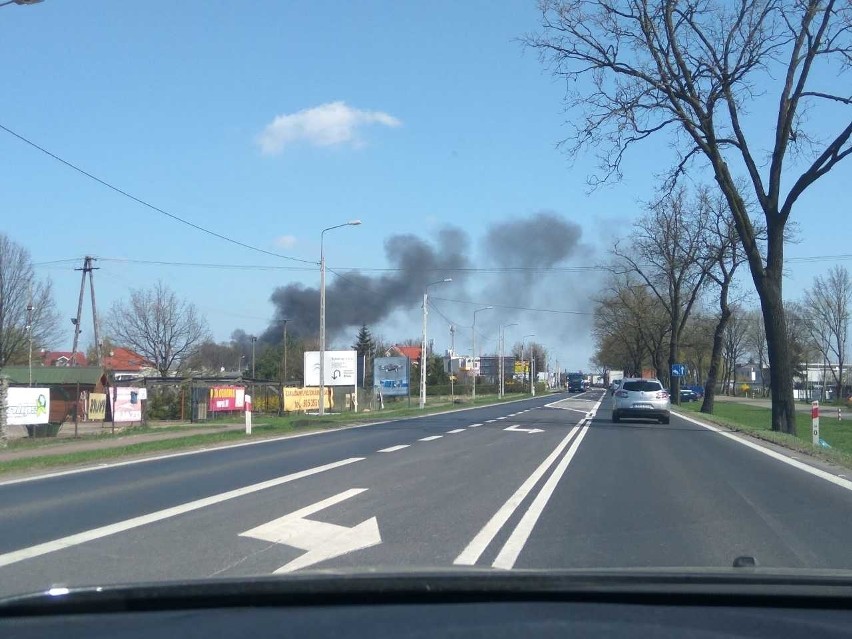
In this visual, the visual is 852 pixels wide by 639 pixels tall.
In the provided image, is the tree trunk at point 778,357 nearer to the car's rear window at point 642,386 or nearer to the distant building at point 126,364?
the car's rear window at point 642,386

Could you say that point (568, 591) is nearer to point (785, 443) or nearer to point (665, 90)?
point (785, 443)

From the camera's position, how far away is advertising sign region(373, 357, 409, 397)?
7012cm

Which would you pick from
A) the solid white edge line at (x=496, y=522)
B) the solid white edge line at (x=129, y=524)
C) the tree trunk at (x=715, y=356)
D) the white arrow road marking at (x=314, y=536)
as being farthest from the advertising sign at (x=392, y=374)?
the white arrow road marking at (x=314, y=536)

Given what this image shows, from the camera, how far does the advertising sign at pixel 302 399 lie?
162 ft

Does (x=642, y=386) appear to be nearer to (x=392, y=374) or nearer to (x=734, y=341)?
(x=392, y=374)

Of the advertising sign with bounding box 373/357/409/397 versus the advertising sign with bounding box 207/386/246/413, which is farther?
the advertising sign with bounding box 373/357/409/397

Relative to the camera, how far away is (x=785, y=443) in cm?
2203

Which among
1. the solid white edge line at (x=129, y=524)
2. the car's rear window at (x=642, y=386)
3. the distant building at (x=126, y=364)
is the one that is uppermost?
the distant building at (x=126, y=364)

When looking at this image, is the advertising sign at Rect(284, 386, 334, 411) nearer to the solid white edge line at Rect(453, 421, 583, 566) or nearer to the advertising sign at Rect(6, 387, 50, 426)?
the advertising sign at Rect(6, 387, 50, 426)

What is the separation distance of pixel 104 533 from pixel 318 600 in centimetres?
626

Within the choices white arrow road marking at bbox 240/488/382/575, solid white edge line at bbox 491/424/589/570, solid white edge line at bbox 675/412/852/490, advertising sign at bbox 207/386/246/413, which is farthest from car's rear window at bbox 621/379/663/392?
white arrow road marking at bbox 240/488/382/575

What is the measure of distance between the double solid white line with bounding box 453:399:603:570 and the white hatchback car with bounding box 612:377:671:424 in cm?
1547

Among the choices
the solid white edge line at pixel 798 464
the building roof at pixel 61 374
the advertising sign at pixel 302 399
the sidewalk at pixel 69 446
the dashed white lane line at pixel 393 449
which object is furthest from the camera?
the building roof at pixel 61 374

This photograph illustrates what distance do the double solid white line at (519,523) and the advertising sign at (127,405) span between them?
22441 mm
